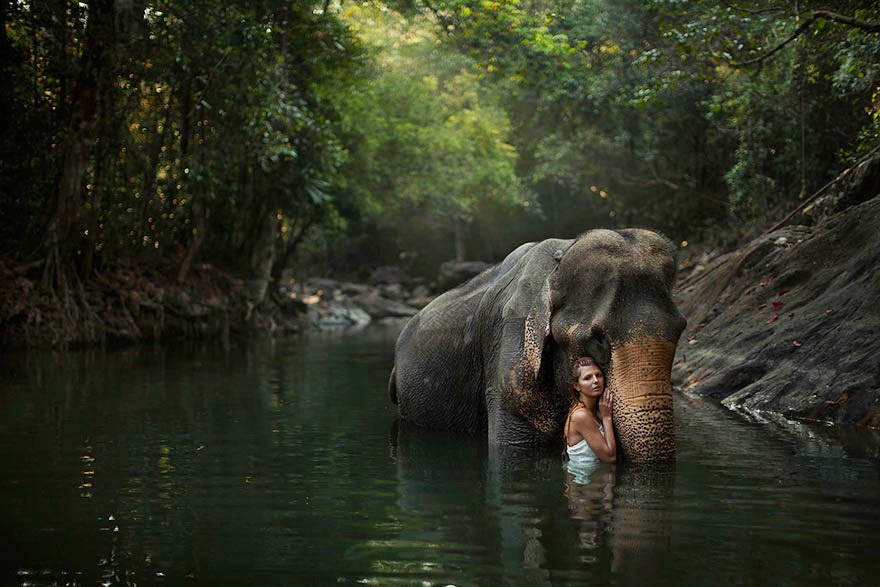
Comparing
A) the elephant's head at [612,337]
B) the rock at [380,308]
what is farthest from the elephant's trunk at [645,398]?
the rock at [380,308]

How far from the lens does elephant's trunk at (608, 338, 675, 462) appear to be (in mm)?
6047

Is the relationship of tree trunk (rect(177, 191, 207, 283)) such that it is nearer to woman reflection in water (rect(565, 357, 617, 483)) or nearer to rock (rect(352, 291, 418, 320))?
woman reflection in water (rect(565, 357, 617, 483))

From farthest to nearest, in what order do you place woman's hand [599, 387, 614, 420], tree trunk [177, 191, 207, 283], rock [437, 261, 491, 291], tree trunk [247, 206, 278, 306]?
rock [437, 261, 491, 291]
tree trunk [247, 206, 278, 306]
tree trunk [177, 191, 207, 283]
woman's hand [599, 387, 614, 420]

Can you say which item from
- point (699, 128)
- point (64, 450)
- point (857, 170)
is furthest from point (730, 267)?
point (699, 128)

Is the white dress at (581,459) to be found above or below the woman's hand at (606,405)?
below

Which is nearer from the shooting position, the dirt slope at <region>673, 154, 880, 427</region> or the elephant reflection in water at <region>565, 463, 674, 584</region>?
the elephant reflection in water at <region>565, 463, 674, 584</region>

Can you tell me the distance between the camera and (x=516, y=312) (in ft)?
25.2

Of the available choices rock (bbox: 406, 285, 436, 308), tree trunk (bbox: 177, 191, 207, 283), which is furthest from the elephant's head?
rock (bbox: 406, 285, 436, 308)

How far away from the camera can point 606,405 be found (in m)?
6.30

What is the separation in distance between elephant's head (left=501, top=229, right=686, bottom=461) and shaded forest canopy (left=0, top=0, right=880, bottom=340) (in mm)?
5182

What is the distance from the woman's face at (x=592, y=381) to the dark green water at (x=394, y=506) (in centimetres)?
49

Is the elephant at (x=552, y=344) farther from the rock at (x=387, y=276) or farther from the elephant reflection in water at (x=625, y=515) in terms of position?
the rock at (x=387, y=276)

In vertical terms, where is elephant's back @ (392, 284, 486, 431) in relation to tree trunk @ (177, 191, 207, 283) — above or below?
below

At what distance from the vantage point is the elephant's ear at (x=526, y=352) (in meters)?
7.17
